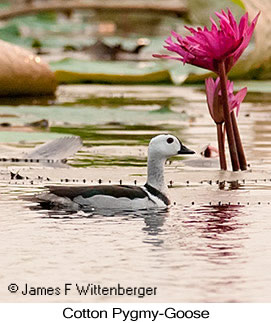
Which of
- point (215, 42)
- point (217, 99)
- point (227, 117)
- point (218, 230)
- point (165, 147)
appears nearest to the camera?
point (218, 230)

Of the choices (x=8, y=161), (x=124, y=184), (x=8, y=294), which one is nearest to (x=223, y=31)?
(x=124, y=184)

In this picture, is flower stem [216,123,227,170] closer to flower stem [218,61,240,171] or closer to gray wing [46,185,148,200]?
flower stem [218,61,240,171]

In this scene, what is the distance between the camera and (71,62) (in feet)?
43.8

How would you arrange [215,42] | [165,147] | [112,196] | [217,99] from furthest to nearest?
1. [217,99]
2. [215,42]
3. [165,147]
4. [112,196]

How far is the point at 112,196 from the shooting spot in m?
5.81

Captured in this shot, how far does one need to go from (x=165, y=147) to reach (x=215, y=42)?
700 millimetres

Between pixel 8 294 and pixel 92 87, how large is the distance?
9230mm

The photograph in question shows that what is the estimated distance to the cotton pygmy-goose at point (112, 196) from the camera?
19.1ft

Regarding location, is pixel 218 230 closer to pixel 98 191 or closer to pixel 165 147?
pixel 98 191

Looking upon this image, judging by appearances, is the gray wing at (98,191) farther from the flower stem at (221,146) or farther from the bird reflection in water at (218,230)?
the flower stem at (221,146)

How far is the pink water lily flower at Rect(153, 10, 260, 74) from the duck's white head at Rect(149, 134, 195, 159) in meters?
0.50

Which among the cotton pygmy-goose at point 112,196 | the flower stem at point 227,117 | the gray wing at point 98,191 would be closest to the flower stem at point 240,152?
the flower stem at point 227,117

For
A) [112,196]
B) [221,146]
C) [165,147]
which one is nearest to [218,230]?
[112,196]

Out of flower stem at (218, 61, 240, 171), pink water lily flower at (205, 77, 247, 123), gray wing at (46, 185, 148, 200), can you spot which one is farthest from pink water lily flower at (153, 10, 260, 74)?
gray wing at (46, 185, 148, 200)
